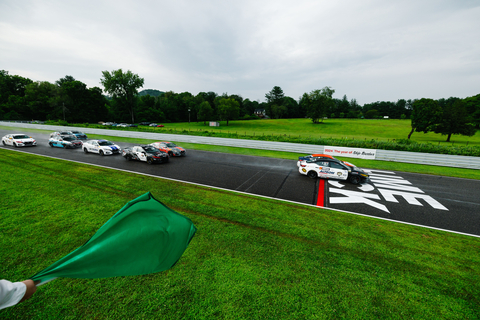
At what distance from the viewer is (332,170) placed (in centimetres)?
1255

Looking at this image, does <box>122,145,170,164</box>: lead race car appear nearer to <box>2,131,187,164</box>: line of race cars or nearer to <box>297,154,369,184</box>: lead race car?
<box>2,131,187,164</box>: line of race cars

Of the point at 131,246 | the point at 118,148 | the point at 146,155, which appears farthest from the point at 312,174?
the point at 118,148

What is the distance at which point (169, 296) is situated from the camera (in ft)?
12.9

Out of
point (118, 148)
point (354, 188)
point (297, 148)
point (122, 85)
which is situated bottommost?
point (354, 188)

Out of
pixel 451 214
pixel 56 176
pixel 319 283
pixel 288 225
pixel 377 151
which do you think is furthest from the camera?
pixel 377 151

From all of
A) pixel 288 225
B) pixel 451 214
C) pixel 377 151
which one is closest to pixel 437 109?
pixel 377 151

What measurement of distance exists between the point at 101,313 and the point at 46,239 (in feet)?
11.5

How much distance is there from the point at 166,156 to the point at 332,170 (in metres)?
12.5

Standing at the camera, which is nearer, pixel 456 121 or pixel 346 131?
pixel 456 121

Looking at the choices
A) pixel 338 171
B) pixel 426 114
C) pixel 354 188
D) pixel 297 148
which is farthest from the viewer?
pixel 426 114

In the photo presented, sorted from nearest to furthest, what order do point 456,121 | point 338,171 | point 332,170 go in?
1. point 338,171
2. point 332,170
3. point 456,121

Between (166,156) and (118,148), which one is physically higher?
(118,148)

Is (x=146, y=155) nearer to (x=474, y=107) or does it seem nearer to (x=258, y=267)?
(x=258, y=267)

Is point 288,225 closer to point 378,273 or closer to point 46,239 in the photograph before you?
point 378,273
